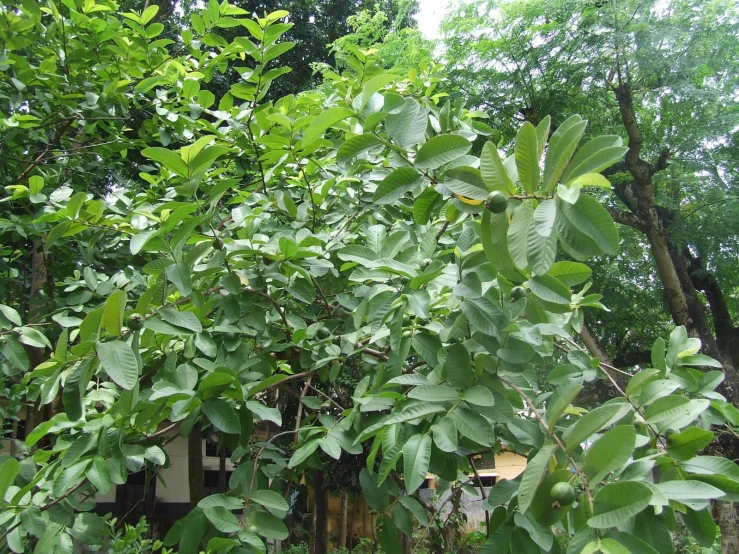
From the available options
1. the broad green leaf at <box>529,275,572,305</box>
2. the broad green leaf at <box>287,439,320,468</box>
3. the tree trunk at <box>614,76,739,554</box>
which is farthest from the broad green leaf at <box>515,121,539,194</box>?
the tree trunk at <box>614,76,739,554</box>

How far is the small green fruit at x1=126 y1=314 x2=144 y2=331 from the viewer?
123 cm

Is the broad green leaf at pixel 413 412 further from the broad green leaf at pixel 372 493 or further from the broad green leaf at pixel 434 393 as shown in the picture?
the broad green leaf at pixel 372 493

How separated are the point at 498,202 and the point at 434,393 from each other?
1.18ft

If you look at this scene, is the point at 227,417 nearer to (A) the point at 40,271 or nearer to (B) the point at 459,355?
(B) the point at 459,355

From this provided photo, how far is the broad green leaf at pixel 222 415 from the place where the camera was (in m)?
1.24

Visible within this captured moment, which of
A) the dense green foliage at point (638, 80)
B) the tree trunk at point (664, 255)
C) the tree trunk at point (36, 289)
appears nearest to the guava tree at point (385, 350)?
the tree trunk at point (36, 289)

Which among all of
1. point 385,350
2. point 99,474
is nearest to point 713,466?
point 385,350

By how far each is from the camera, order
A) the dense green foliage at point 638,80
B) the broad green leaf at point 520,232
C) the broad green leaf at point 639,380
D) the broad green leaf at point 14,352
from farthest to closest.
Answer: the dense green foliage at point 638,80 < the broad green leaf at point 14,352 < the broad green leaf at point 639,380 < the broad green leaf at point 520,232

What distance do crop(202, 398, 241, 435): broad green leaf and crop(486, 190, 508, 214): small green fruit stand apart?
0.68m

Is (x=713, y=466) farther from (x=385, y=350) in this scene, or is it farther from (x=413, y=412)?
(x=385, y=350)

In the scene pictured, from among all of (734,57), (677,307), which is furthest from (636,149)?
(677,307)

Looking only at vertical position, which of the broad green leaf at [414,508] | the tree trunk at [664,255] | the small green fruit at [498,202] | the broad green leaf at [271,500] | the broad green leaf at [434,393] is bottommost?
the broad green leaf at [271,500]

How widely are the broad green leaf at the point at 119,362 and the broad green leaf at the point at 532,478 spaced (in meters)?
0.66

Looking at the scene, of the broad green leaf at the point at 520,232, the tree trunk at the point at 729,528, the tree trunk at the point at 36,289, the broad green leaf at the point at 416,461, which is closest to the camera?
the broad green leaf at the point at 520,232
